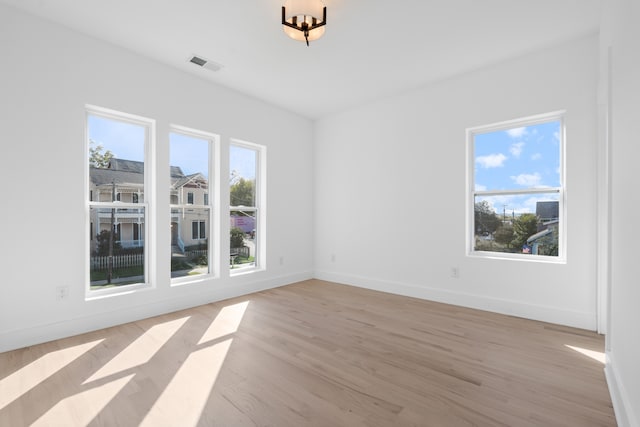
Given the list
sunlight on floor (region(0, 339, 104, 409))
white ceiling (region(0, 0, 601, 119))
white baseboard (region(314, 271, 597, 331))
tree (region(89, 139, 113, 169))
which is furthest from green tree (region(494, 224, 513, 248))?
tree (region(89, 139, 113, 169))

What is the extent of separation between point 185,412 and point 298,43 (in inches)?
131

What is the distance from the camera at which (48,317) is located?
270 centimetres

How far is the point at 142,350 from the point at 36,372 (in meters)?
0.67

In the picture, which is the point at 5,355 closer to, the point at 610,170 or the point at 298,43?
the point at 298,43

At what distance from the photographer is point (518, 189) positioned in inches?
138

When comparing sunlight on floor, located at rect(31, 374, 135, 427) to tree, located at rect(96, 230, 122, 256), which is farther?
tree, located at rect(96, 230, 122, 256)

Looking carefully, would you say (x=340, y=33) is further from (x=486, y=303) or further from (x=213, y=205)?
(x=486, y=303)

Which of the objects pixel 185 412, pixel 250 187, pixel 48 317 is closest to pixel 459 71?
pixel 250 187

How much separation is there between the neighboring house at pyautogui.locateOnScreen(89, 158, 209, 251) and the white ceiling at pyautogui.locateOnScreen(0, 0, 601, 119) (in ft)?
4.44

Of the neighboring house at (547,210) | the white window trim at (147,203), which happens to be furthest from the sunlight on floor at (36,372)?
the neighboring house at (547,210)

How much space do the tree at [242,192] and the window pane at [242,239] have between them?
0.15m

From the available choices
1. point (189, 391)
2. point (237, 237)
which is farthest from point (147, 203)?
point (189, 391)

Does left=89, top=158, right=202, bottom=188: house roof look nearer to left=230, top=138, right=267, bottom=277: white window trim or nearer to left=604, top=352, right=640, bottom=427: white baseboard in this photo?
left=230, top=138, right=267, bottom=277: white window trim

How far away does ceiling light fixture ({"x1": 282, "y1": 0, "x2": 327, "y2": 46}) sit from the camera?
2275 millimetres
